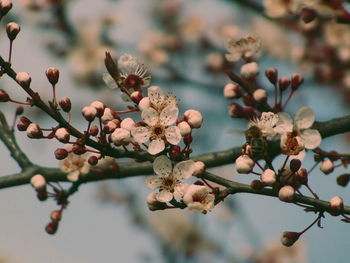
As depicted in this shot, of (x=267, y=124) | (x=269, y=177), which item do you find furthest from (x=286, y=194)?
(x=267, y=124)

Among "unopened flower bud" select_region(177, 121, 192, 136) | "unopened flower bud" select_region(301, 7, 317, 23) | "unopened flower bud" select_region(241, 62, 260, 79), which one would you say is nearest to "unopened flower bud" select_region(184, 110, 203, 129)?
"unopened flower bud" select_region(177, 121, 192, 136)

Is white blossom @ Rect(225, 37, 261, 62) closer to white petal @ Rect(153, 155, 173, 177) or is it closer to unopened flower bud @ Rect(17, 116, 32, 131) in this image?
white petal @ Rect(153, 155, 173, 177)

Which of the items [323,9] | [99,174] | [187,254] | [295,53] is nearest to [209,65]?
[295,53]

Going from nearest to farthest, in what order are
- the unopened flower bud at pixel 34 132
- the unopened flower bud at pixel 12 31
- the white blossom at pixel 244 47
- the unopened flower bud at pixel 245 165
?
1. the unopened flower bud at pixel 245 165
2. the unopened flower bud at pixel 34 132
3. the unopened flower bud at pixel 12 31
4. the white blossom at pixel 244 47

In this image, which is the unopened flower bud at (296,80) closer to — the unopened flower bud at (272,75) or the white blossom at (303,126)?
the unopened flower bud at (272,75)

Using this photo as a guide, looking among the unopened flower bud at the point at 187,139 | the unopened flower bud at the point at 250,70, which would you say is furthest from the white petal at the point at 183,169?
the unopened flower bud at the point at 250,70

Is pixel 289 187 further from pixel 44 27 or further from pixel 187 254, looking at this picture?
pixel 44 27
